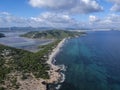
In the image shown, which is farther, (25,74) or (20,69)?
(20,69)

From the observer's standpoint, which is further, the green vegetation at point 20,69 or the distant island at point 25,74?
the green vegetation at point 20,69

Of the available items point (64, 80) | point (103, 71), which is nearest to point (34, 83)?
point (64, 80)

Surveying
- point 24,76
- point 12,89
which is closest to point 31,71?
point 24,76

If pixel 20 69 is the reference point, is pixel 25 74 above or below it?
below

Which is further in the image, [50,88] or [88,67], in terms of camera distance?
[88,67]

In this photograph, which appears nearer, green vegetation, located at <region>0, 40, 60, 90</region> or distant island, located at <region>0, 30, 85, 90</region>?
distant island, located at <region>0, 30, 85, 90</region>

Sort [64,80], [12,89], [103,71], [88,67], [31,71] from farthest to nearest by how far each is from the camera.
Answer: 1. [88,67]
2. [103,71]
3. [31,71]
4. [64,80]
5. [12,89]

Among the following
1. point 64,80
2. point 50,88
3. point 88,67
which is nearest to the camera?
point 50,88

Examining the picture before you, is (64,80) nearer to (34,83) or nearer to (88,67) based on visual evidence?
(34,83)

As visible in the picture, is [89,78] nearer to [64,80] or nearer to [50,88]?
[64,80]
